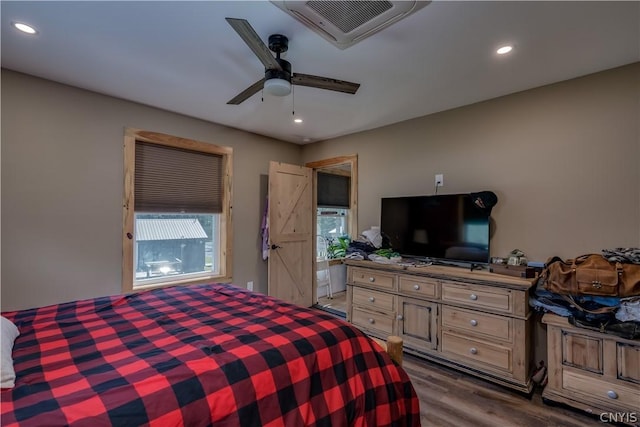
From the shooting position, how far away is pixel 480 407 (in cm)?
223

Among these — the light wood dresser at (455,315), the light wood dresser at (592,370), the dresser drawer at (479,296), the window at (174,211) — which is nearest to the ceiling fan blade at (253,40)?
the window at (174,211)

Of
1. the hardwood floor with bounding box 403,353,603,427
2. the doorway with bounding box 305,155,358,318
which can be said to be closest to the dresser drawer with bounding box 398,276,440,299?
the hardwood floor with bounding box 403,353,603,427

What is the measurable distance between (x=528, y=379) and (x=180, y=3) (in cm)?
355

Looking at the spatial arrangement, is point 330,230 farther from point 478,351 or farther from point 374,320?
point 478,351

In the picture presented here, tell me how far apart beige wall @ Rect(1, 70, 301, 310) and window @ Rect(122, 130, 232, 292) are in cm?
12

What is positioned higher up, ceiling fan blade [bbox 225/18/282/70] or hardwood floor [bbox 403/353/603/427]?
ceiling fan blade [bbox 225/18/282/70]

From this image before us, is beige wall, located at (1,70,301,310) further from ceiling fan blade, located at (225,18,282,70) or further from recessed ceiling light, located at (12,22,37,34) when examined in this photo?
ceiling fan blade, located at (225,18,282,70)

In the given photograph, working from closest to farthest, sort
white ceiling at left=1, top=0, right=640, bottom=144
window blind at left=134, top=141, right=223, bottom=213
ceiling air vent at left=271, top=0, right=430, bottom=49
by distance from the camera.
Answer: ceiling air vent at left=271, top=0, right=430, bottom=49, white ceiling at left=1, top=0, right=640, bottom=144, window blind at left=134, top=141, right=223, bottom=213

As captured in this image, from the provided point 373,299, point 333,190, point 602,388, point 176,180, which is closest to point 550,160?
point 602,388

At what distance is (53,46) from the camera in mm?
2139

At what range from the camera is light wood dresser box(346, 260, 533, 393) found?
7.85ft

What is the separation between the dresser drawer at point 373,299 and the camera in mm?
3128

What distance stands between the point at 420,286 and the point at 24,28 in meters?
3.56

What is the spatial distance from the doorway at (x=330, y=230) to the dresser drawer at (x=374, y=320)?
3.32 ft
